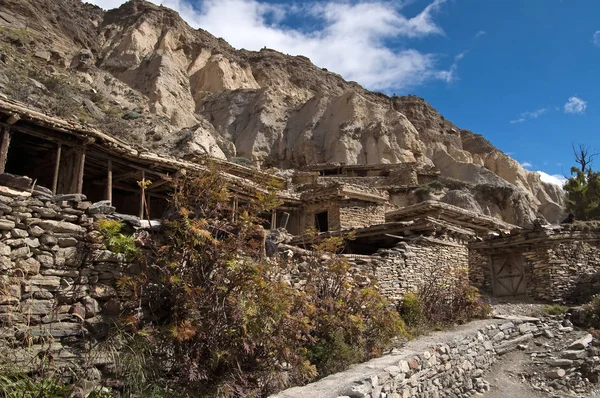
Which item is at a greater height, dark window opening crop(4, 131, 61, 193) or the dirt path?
dark window opening crop(4, 131, 61, 193)

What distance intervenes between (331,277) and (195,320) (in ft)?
10.8

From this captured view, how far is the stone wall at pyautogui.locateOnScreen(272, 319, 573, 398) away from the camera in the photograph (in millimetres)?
5867

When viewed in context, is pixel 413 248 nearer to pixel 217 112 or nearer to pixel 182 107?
pixel 182 107

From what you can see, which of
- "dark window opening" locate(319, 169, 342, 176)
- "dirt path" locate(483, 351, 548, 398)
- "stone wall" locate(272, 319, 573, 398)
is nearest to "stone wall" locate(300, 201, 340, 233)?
"stone wall" locate(272, 319, 573, 398)

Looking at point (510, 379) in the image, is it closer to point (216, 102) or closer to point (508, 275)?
point (508, 275)

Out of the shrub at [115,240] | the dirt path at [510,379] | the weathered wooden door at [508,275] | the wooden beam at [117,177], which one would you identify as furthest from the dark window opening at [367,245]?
the shrub at [115,240]

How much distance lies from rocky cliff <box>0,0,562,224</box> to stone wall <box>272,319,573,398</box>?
1308cm

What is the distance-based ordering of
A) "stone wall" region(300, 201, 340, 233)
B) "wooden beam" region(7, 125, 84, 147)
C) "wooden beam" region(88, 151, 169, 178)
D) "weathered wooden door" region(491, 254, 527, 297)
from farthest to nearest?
"stone wall" region(300, 201, 340, 233), "weathered wooden door" region(491, 254, 527, 297), "wooden beam" region(88, 151, 169, 178), "wooden beam" region(7, 125, 84, 147)

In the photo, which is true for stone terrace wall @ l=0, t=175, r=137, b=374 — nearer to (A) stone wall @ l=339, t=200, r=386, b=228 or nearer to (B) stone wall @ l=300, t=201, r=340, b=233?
(B) stone wall @ l=300, t=201, r=340, b=233

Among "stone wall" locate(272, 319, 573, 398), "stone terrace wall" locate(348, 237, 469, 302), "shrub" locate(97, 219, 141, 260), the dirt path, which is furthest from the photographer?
"stone terrace wall" locate(348, 237, 469, 302)

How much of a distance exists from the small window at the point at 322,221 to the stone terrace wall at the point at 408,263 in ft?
22.0

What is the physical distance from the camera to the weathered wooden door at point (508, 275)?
653 inches

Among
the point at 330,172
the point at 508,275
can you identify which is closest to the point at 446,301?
the point at 508,275

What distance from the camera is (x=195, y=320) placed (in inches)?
221
